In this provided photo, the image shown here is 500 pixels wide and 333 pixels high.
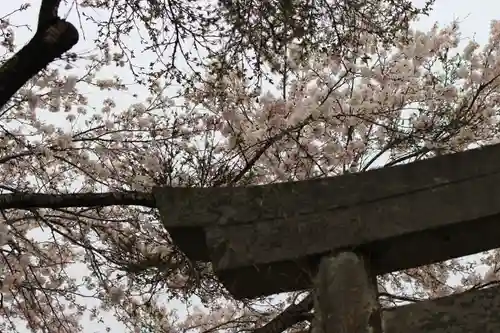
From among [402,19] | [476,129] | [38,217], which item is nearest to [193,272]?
[38,217]

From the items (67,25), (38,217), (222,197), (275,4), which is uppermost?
(275,4)

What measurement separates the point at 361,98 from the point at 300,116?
2.75 feet

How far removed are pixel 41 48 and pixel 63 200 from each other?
2.44ft

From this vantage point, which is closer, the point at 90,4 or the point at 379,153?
the point at 90,4

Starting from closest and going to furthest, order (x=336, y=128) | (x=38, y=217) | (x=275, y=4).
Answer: (x=275, y=4) < (x=38, y=217) < (x=336, y=128)

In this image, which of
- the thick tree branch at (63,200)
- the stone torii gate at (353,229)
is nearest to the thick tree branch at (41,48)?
the thick tree branch at (63,200)

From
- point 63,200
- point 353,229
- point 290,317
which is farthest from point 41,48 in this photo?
point 290,317

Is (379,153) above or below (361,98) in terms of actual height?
below

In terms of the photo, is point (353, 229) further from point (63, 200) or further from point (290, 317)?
point (290, 317)

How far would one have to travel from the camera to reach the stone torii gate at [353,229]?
202 centimetres

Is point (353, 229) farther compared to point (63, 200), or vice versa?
point (63, 200)

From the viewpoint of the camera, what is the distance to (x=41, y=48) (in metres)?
2.80

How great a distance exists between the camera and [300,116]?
15.8 feet

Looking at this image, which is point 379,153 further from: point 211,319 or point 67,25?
point 67,25
